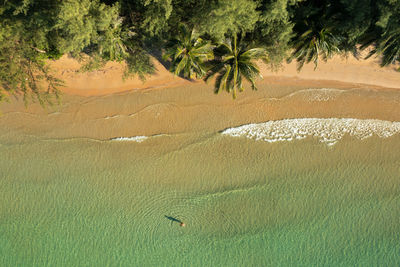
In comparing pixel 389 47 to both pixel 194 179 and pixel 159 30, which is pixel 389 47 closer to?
pixel 159 30

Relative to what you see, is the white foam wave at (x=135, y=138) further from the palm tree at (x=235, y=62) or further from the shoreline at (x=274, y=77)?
the palm tree at (x=235, y=62)

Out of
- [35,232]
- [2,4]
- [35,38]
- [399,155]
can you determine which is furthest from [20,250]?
[399,155]

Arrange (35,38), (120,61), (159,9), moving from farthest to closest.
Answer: (120,61)
(35,38)
(159,9)

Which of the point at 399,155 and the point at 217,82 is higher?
the point at 217,82

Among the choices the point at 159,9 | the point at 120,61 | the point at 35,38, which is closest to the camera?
the point at 159,9

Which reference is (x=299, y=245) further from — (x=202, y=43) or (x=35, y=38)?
(x=35, y=38)

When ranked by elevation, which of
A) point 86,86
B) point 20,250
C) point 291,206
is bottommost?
point 20,250

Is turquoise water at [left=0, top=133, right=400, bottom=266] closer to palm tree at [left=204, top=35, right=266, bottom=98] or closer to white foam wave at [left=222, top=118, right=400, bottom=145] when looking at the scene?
white foam wave at [left=222, top=118, right=400, bottom=145]

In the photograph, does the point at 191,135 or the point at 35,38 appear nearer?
the point at 35,38
